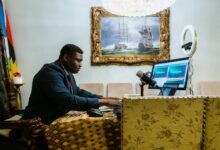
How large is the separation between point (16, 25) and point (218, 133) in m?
3.40

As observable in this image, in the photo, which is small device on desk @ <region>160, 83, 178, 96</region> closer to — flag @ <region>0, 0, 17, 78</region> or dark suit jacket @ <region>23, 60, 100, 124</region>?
dark suit jacket @ <region>23, 60, 100, 124</region>

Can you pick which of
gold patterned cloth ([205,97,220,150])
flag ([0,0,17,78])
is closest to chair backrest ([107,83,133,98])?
flag ([0,0,17,78])

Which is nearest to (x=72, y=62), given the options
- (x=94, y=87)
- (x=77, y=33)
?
(x=94, y=87)

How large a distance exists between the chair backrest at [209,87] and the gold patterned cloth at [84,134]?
2.82 metres

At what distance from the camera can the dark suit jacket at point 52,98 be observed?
5.65 ft

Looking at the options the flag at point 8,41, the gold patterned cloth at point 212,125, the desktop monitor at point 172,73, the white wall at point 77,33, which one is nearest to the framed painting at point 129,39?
the white wall at point 77,33

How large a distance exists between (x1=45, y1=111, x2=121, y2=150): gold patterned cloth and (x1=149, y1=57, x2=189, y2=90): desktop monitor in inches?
24.8

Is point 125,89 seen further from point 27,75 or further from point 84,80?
point 27,75

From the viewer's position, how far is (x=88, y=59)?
3.92 meters

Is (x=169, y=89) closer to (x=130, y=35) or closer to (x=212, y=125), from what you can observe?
(x=212, y=125)

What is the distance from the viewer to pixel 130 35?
3.92 meters

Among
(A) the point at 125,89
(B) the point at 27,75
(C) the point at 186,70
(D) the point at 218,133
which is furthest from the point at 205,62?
(D) the point at 218,133

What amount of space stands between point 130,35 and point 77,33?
2.62ft

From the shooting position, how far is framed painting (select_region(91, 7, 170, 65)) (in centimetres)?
390
